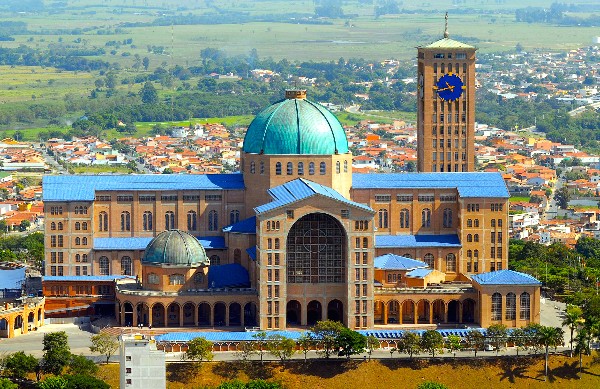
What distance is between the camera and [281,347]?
120000mm

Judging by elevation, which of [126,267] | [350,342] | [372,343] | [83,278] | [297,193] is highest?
[297,193]

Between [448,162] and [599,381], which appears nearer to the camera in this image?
[599,381]

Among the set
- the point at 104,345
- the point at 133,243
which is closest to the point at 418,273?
the point at 133,243

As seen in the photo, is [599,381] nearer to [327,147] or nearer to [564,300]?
[564,300]

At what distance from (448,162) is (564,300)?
18.4 meters

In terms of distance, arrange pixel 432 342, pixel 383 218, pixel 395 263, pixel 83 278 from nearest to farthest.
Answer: pixel 432 342, pixel 395 263, pixel 83 278, pixel 383 218

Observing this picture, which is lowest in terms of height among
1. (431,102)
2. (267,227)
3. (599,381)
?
(599,381)

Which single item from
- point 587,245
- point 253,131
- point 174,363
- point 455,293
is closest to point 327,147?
point 253,131

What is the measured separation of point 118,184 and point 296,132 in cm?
1469

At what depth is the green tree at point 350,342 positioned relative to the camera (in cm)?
12031

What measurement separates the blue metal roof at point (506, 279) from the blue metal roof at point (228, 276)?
16922mm

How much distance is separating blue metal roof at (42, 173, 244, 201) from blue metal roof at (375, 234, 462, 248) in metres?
11.7

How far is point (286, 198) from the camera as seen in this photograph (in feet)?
419

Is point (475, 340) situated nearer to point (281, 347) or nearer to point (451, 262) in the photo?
point (281, 347)
